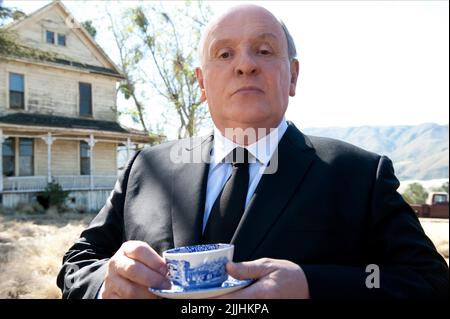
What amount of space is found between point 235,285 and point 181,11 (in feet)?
46.7

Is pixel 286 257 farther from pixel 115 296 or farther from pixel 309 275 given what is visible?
pixel 115 296

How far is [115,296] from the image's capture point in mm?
1311

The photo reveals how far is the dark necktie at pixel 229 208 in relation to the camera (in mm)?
1623

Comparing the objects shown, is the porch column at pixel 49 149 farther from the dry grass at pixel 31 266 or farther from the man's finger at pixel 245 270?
the man's finger at pixel 245 270

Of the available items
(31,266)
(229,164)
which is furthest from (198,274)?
(31,266)

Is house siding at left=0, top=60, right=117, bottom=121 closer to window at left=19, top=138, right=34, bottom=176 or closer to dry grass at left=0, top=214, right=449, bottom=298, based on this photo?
window at left=19, top=138, right=34, bottom=176

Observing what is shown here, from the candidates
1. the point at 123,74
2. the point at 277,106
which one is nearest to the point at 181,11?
the point at 123,74

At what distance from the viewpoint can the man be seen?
143 centimetres

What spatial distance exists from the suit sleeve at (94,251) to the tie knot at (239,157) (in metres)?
0.57

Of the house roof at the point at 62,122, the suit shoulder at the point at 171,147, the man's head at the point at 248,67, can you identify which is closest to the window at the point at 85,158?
the house roof at the point at 62,122

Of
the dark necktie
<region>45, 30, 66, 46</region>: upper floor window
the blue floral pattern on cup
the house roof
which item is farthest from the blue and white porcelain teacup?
<region>45, 30, 66, 46</region>: upper floor window

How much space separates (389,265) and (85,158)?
18.0m

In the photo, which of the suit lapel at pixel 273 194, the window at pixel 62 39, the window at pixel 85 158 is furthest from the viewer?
the window at pixel 85 158

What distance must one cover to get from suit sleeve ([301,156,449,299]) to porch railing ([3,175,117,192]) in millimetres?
15759
